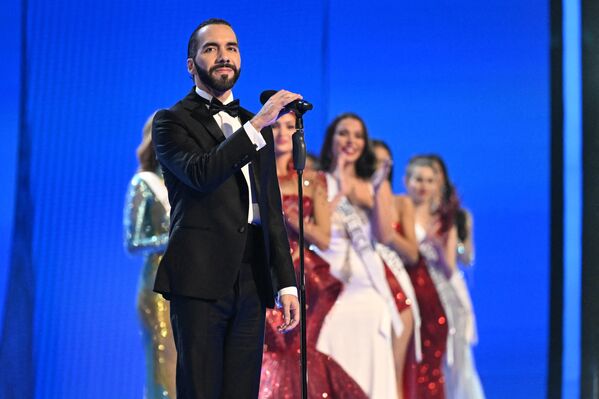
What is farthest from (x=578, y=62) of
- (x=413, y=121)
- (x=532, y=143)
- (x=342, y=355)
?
(x=342, y=355)

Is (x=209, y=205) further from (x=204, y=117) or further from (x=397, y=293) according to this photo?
(x=397, y=293)

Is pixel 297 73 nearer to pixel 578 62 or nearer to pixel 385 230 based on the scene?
pixel 385 230

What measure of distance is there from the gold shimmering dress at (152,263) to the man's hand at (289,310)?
1402 millimetres

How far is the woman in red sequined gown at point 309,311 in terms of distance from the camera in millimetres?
3734

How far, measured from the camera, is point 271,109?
202 cm

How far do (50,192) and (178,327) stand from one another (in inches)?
73.5

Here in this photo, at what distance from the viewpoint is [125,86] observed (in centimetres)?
379

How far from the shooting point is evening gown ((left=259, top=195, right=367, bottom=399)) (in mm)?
3727

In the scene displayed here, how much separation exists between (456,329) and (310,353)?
739 mm

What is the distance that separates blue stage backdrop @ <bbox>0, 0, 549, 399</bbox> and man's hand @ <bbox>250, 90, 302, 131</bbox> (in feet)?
5.98

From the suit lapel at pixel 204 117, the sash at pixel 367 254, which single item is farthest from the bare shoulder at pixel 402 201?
the suit lapel at pixel 204 117

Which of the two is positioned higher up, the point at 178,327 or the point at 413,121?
the point at 413,121

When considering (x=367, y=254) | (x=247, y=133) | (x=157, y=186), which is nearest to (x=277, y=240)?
(x=247, y=133)

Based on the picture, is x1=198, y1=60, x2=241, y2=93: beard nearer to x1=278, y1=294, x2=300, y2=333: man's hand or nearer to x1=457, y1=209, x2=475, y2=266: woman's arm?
x1=278, y1=294, x2=300, y2=333: man's hand
